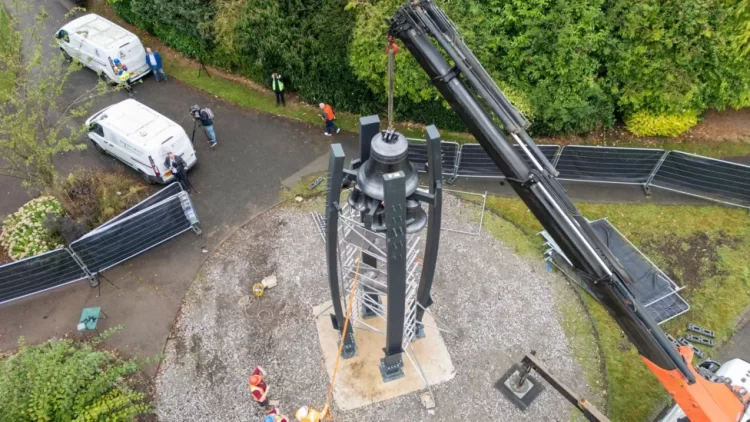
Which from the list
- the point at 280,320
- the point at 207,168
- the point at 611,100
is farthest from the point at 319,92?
the point at 611,100

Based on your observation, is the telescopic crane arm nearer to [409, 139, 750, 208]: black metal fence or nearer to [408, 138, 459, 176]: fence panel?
[408, 138, 459, 176]: fence panel

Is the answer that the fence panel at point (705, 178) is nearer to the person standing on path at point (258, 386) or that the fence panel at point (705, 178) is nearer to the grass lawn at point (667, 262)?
the grass lawn at point (667, 262)

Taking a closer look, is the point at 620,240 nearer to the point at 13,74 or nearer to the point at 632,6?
the point at 632,6

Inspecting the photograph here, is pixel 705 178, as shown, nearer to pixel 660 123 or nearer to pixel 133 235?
pixel 660 123

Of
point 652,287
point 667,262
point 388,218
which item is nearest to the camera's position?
point 388,218

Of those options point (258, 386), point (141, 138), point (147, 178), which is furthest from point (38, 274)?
point (258, 386)

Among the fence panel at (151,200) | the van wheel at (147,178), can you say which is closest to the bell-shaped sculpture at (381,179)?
the fence panel at (151,200)
